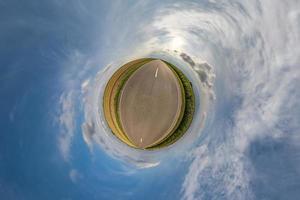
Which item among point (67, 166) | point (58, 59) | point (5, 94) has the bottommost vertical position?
point (67, 166)

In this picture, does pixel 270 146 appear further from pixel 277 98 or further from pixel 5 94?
pixel 5 94

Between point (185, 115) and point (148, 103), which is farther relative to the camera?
point (185, 115)

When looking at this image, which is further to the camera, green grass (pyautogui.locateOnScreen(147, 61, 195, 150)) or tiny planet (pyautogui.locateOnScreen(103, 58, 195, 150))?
green grass (pyautogui.locateOnScreen(147, 61, 195, 150))

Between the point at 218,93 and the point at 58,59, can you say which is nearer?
the point at 58,59

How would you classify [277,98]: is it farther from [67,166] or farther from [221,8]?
[67,166]

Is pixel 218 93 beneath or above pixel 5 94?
above

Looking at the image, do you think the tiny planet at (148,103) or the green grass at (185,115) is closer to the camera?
the tiny planet at (148,103)

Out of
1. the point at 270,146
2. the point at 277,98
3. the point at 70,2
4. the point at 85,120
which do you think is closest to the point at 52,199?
the point at 85,120
